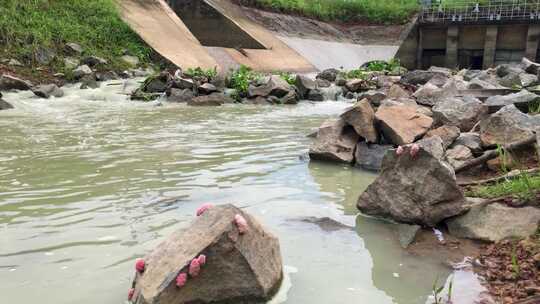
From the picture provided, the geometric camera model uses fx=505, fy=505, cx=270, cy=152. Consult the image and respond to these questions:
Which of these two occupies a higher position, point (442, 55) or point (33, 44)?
point (33, 44)

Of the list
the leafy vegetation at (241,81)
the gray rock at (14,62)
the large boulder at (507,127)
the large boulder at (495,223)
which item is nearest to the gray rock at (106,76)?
the gray rock at (14,62)

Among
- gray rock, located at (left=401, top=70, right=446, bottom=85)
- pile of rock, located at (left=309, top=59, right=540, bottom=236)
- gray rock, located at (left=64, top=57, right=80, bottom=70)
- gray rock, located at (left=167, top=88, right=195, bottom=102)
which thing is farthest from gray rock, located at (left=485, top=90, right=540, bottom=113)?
gray rock, located at (left=64, top=57, right=80, bottom=70)

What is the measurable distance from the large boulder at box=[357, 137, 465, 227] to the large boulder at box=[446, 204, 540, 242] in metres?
0.11

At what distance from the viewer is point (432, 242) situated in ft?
13.8

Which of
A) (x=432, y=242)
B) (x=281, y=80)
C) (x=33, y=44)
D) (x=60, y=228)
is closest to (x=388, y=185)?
(x=432, y=242)

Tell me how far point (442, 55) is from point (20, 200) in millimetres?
26535

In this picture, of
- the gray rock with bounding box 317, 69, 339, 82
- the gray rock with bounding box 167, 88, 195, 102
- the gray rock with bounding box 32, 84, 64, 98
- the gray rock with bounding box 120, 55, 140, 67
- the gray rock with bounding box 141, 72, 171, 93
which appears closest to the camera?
the gray rock with bounding box 32, 84, 64, 98

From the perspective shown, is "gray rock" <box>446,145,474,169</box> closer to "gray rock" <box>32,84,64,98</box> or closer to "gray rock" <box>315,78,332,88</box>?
"gray rock" <box>315,78,332,88</box>

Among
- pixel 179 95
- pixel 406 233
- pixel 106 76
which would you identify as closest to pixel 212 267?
pixel 406 233

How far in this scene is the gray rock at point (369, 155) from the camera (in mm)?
6785

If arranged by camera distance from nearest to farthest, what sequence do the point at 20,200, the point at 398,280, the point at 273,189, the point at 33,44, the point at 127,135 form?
the point at 398,280
the point at 20,200
the point at 273,189
the point at 127,135
the point at 33,44

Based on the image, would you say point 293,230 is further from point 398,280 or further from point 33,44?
point 33,44

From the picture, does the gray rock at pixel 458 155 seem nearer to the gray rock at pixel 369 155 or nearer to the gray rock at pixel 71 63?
the gray rock at pixel 369 155

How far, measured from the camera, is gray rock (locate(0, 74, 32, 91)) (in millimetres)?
14402
